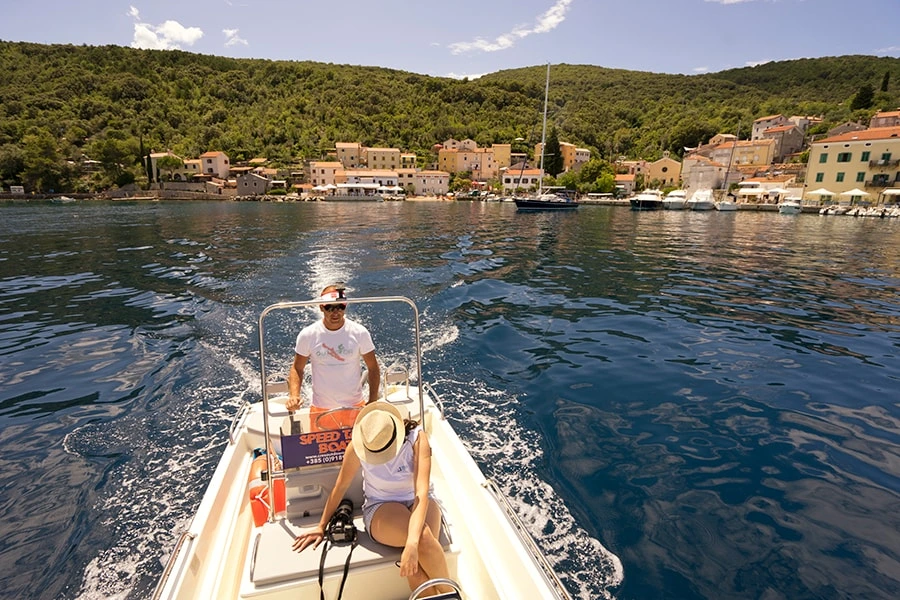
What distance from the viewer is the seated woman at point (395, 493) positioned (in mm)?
3518

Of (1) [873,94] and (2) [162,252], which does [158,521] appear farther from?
(1) [873,94]

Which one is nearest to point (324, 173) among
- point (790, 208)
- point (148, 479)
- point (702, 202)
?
point (702, 202)

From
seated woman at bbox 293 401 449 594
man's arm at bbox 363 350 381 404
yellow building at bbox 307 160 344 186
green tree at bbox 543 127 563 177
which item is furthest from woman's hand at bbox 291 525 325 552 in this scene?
yellow building at bbox 307 160 344 186

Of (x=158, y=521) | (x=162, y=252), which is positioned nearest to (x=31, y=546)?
(x=158, y=521)

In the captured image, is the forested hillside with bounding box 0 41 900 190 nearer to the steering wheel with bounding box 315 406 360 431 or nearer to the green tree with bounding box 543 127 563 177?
the green tree with bounding box 543 127 563 177

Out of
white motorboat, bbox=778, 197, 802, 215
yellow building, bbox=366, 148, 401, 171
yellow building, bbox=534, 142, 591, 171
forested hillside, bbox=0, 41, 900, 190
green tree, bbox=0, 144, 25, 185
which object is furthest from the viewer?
yellow building, bbox=366, 148, 401, 171

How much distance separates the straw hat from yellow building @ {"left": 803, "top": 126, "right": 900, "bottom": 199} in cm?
8662

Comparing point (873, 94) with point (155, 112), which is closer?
point (873, 94)

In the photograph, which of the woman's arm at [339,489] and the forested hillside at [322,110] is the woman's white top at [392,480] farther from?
the forested hillside at [322,110]

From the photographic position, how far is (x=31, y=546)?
5180 millimetres

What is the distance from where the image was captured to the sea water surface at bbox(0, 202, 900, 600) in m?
5.02

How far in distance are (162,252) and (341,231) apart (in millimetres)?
16004

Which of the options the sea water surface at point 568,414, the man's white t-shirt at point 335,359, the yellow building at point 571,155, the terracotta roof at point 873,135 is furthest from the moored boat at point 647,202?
the man's white t-shirt at point 335,359

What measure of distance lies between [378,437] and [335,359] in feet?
6.54
